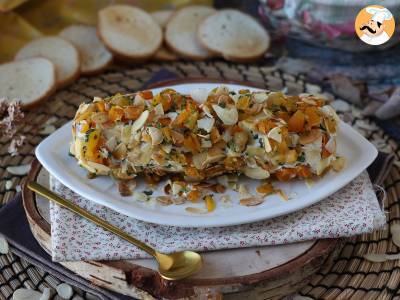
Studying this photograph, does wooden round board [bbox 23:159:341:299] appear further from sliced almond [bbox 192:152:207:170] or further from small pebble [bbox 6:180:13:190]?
small pebble [bbox 6:180:13:190]

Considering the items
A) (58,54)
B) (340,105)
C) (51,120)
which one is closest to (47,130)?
(51,120)

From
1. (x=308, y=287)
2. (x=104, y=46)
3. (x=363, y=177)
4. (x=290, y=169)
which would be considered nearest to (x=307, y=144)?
(x=290, y=169)

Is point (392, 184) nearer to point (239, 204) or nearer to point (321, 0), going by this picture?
point (239, 204)

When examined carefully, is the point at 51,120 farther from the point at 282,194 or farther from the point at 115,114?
the point at 282,194

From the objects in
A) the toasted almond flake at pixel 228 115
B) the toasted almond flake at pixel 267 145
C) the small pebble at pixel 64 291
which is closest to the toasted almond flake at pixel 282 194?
the toasted almond flake at pixel 267 145

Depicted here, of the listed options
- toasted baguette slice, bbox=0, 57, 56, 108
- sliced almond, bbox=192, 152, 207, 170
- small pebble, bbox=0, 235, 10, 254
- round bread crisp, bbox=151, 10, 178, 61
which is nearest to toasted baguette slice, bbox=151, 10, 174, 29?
round bread crisp, bbox=151, 10, 178, 61

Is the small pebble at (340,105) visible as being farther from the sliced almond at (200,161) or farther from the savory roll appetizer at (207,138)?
the sliced almond at (200,161)
